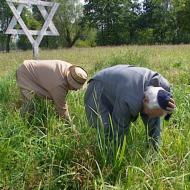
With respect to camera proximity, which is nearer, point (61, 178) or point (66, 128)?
point (61, 178)

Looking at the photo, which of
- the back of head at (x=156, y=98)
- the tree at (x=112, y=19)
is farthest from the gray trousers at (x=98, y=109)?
the tree at (x=112, y=19)

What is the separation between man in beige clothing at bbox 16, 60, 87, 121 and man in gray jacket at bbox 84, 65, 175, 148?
2.46ft

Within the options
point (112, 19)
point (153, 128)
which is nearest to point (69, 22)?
point (112, 19)

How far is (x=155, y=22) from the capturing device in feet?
154

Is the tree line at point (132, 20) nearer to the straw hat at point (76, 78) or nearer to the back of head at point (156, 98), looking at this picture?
the straw hat at point (76, 78)

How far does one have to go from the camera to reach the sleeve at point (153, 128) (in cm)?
354

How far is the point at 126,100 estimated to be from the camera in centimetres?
311

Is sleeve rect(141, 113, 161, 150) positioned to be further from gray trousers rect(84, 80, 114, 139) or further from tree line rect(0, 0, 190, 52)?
tree line rect(0, 0, 190, 52)

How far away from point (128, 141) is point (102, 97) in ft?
1.45

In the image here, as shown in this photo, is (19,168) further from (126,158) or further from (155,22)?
(155,22)

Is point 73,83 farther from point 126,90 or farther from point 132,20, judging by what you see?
point 132,20

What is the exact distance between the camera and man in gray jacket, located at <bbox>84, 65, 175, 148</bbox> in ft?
9.98

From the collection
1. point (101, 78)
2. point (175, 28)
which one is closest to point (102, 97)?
point (101, 78)

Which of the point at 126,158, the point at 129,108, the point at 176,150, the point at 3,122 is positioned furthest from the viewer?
the point at 3,122
